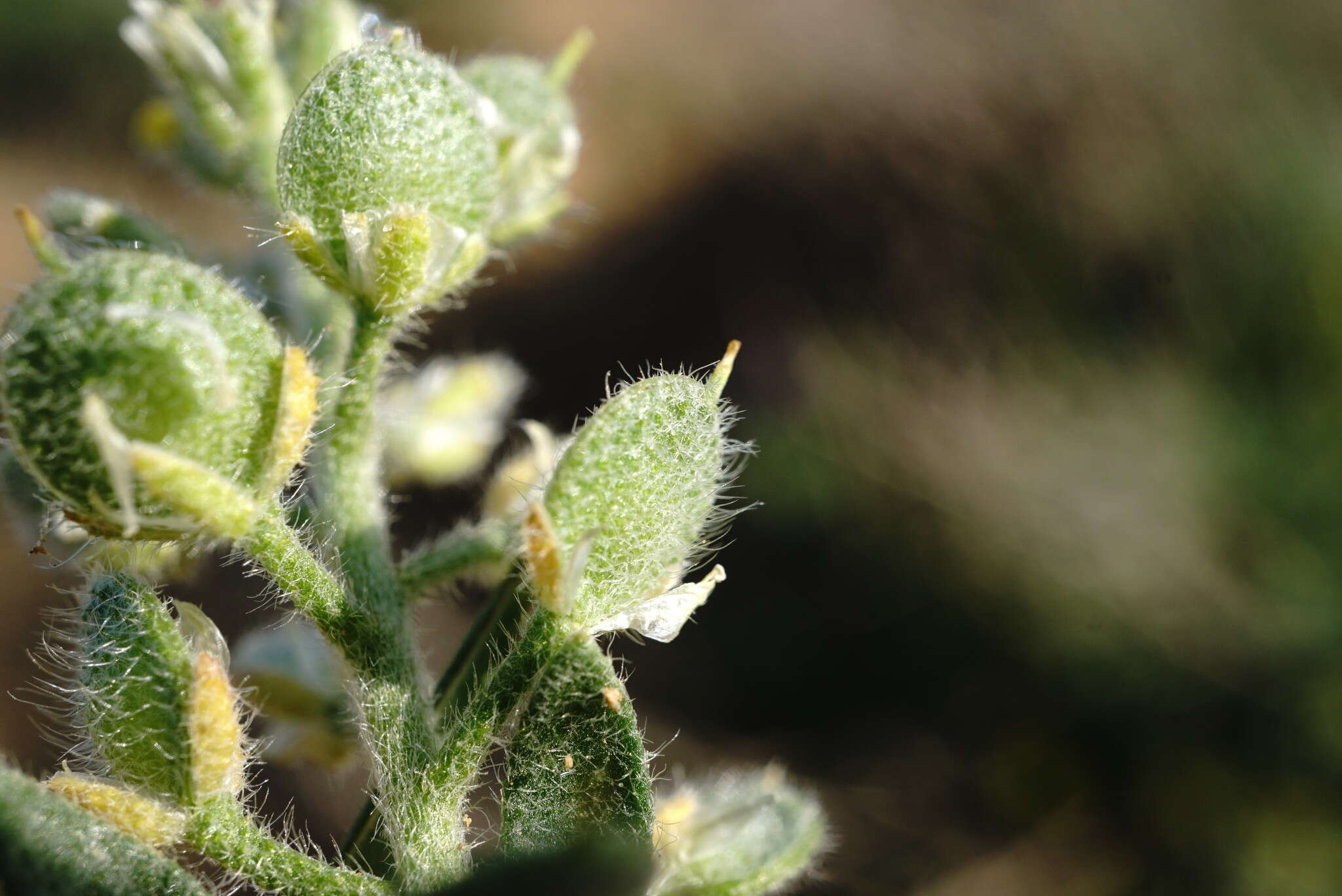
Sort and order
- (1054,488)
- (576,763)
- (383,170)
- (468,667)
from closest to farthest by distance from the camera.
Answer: (576,763)
(383,170)
(468,667)
(1054,488)

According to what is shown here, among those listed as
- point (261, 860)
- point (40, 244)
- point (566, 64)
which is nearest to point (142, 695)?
point (261, 860)

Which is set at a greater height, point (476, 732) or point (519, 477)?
point (519, 477)

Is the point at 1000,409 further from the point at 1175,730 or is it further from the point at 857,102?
the point at 857,102

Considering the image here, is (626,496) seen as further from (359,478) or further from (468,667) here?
(359,478)

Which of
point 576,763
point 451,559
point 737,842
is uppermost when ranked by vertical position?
point 451,559

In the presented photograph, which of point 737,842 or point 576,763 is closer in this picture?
point 576,763

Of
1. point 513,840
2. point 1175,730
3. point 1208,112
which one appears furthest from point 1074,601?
point 513,840
